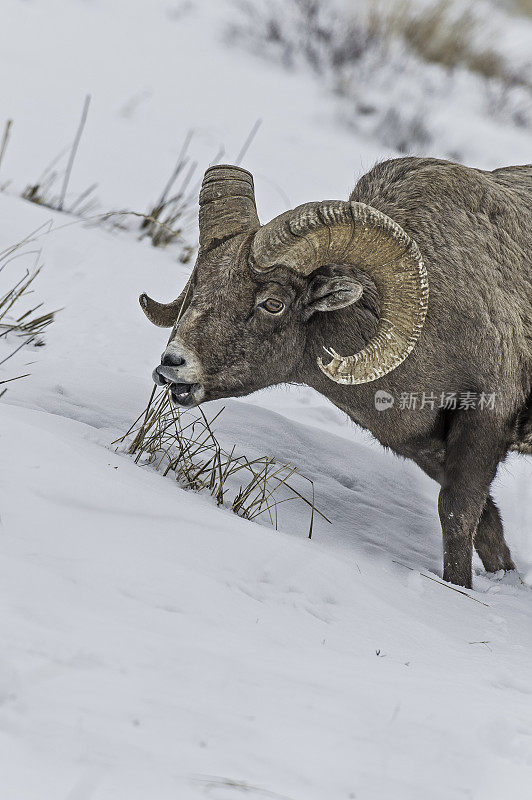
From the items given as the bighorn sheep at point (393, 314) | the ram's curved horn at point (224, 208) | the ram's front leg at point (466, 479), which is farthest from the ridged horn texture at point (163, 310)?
the ram's front leg at point (466, 479)

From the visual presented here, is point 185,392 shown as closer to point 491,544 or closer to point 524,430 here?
point 524,430

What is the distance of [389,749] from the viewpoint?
2143mm

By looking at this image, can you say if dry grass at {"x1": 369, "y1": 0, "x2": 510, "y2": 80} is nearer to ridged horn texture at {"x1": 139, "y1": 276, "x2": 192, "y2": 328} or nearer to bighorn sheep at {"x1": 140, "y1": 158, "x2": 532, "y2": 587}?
bighorn sheep at {"x1": 140, "y1": 158, "x2": 532, "y2": 587}

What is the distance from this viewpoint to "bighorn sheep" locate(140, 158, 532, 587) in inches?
153

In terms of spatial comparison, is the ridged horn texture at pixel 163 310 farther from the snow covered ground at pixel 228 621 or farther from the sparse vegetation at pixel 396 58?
the sparse vegetation at pixel 396 58

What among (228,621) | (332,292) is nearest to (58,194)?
(332,292)

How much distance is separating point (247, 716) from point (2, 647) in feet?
1.99

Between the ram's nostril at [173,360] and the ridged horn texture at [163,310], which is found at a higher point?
the ridged horn texture at [163,310]

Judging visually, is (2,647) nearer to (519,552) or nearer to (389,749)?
(389,749)

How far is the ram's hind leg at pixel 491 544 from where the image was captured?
16.6 feet

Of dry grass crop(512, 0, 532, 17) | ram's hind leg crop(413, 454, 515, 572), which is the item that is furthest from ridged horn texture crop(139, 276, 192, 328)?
dry grass crop(512, 0, 532, 17)

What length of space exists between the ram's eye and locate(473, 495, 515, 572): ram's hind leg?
74.9 inches

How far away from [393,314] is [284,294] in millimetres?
523

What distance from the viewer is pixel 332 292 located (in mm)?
4051
